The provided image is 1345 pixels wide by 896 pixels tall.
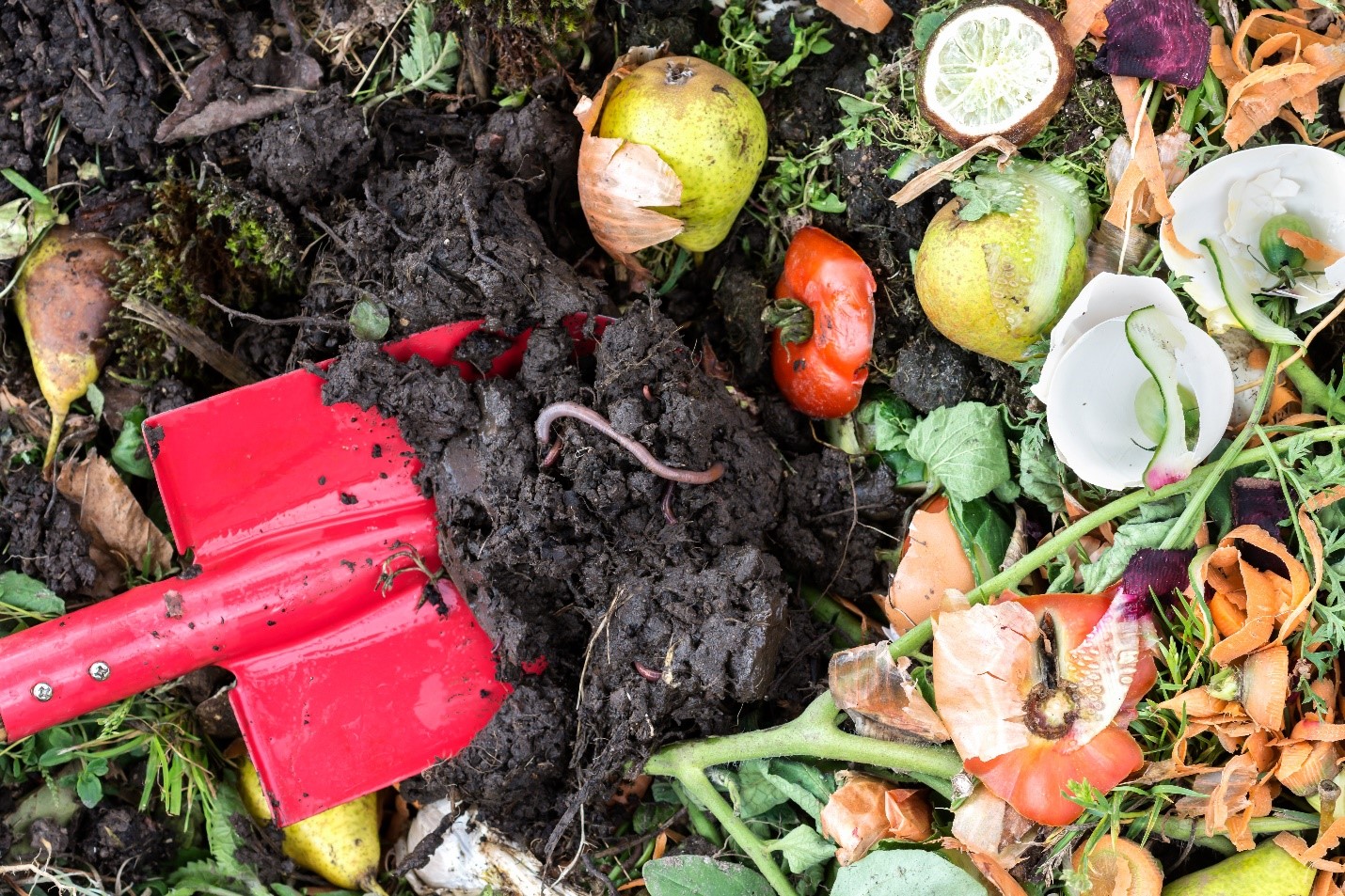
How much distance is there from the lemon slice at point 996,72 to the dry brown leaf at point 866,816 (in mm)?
1178

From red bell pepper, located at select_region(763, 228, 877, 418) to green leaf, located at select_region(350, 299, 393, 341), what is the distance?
2.46 ft

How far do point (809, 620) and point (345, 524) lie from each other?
956mm

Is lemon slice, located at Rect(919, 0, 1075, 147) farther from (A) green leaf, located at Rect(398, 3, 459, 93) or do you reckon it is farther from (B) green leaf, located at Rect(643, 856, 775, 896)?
(B) green leaf, located at Rect(643, 856, 775, 896)

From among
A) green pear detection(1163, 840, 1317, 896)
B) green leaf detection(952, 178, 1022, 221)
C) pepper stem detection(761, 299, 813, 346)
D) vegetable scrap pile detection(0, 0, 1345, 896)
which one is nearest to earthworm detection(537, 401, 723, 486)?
vegetable scrap pile detection(0, 0, 1345, 896)

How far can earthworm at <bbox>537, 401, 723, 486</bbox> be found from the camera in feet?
6.18

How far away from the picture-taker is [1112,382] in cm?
183

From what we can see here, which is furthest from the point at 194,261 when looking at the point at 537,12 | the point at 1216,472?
the point at 1216,472

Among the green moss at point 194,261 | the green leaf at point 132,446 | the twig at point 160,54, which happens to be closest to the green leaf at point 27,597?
the green leaf at point 132,446

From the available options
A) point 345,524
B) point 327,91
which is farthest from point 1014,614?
point 327,91

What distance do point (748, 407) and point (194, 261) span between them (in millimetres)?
1181

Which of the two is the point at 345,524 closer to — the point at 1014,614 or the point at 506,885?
the point at 506,885

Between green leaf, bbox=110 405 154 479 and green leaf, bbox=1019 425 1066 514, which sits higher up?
green leaf, bbox=1019 425 1066 514

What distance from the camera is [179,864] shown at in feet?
7.38

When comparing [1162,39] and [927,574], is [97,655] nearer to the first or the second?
[927,574]
